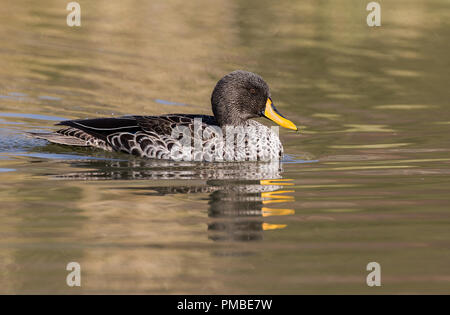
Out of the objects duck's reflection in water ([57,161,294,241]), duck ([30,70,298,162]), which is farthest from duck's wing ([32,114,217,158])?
duck's reflection in water ([57,161,294,241])

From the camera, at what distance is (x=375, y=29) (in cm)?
2778

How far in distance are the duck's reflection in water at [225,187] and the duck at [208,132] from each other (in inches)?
7.1

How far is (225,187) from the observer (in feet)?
33.6

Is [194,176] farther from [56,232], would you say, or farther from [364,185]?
[56,232]

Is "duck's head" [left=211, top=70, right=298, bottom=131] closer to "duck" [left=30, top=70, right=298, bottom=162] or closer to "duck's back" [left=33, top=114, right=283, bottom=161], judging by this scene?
"duck" [left=30, top=70, right=298, bottom=162]

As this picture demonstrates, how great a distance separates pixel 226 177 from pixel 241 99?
5.37 ft

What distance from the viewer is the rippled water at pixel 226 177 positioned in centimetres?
714

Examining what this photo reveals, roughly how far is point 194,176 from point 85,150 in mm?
2337

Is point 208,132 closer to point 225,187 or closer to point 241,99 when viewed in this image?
point 241,99

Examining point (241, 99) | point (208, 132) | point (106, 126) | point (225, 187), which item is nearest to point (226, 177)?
point (225, 187)

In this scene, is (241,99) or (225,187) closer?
(225,187)

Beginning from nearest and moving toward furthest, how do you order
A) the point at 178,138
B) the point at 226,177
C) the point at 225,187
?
the point at 225,187, the point at 226,177, the point at 178,138
